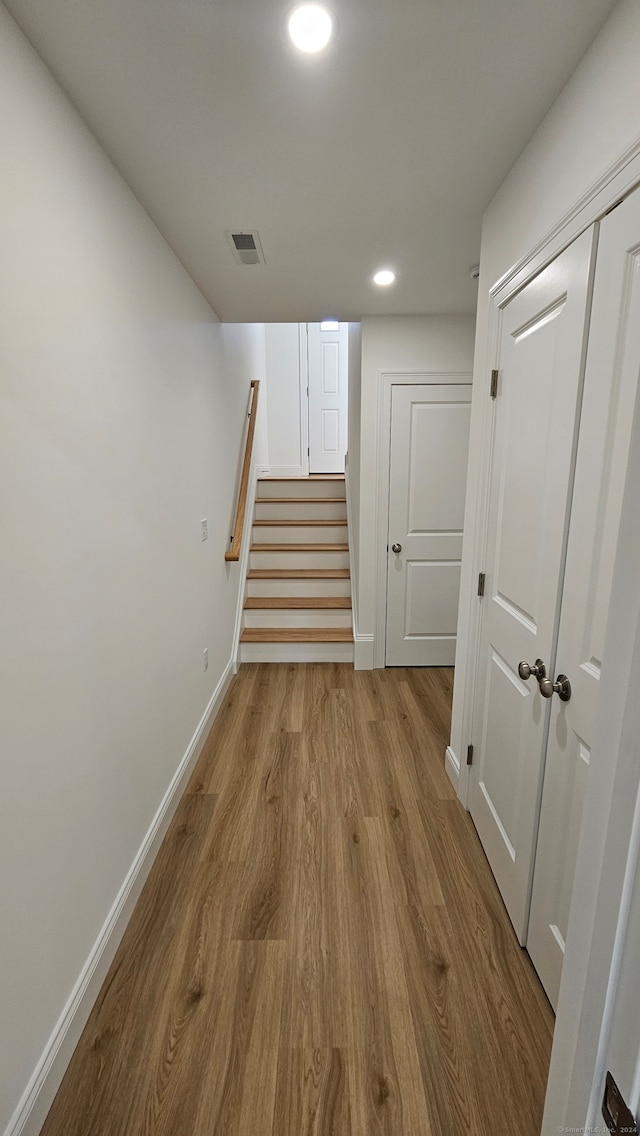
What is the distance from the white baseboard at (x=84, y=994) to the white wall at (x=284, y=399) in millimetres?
4284

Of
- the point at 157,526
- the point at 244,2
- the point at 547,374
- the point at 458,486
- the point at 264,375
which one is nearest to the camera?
the point at 244,2

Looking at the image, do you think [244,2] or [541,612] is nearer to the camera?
[244,2]

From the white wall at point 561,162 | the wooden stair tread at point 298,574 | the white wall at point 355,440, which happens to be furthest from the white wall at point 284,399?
the white wall at point 561,162

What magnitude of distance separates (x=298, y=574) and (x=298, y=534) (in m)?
0.48

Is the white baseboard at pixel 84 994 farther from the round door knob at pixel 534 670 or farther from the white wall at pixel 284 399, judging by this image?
the white wall at pixel 284 399

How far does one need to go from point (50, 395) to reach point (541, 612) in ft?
4.48

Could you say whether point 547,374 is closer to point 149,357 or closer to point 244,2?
point 244,2

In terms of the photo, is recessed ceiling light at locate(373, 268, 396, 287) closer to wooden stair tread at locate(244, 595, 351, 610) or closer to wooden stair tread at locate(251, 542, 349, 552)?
wooden stair tread at locate(251, 542, 349, 552)

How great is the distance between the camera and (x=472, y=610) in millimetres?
1888

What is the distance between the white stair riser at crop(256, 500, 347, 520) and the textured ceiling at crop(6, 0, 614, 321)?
96.0 inches

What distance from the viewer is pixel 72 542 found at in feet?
3.96

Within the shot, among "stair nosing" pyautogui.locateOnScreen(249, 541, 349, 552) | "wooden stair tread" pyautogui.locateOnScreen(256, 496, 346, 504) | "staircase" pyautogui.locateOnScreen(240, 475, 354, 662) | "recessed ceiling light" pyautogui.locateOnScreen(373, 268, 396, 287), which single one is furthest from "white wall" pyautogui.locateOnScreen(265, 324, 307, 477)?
"recessed ceiling light" pyautogui.locateOnScreen(373, 268, 396, 287)

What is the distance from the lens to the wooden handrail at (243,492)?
306cm

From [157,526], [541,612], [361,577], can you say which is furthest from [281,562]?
[541,612]
